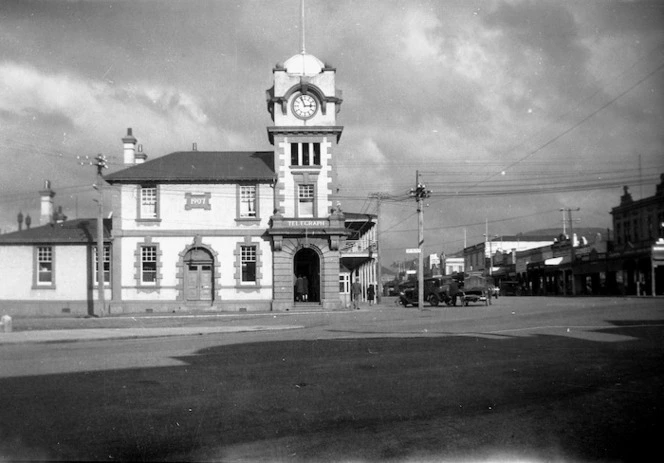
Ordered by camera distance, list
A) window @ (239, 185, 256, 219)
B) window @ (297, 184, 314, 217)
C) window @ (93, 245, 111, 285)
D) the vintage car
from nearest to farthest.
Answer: window @ (93, 245, 111, 285)
window @ (239, 185, 256, 219)
window @ (297, 184, 314, 217)
the vintage car

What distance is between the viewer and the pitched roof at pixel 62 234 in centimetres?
3188

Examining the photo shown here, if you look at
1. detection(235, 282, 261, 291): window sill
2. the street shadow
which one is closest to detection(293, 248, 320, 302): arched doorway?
detection(235, 282, 261, 291): window sill

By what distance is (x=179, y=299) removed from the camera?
34969 millimetres

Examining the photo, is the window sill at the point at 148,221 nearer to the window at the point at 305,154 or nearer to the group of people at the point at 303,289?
the window at the point at 305,154

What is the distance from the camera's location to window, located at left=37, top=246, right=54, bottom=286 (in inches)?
1310

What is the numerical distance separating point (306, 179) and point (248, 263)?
6135 mm

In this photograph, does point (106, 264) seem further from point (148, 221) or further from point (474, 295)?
point (474, 295)

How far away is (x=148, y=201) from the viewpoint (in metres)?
35.4

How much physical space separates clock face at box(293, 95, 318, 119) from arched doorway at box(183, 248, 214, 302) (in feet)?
32.8

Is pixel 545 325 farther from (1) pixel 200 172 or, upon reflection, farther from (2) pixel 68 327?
(1) pixel 200 172

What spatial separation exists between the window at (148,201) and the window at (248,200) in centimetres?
512

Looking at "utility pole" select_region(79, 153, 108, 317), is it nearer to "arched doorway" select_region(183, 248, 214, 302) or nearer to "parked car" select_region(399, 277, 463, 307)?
"arched doorway" select_region(183, 248, 214, 302)

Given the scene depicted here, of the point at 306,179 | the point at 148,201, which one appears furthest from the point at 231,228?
the point at 306,179

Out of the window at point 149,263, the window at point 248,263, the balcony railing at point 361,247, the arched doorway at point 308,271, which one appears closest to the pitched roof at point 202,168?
the window at point 149,263
